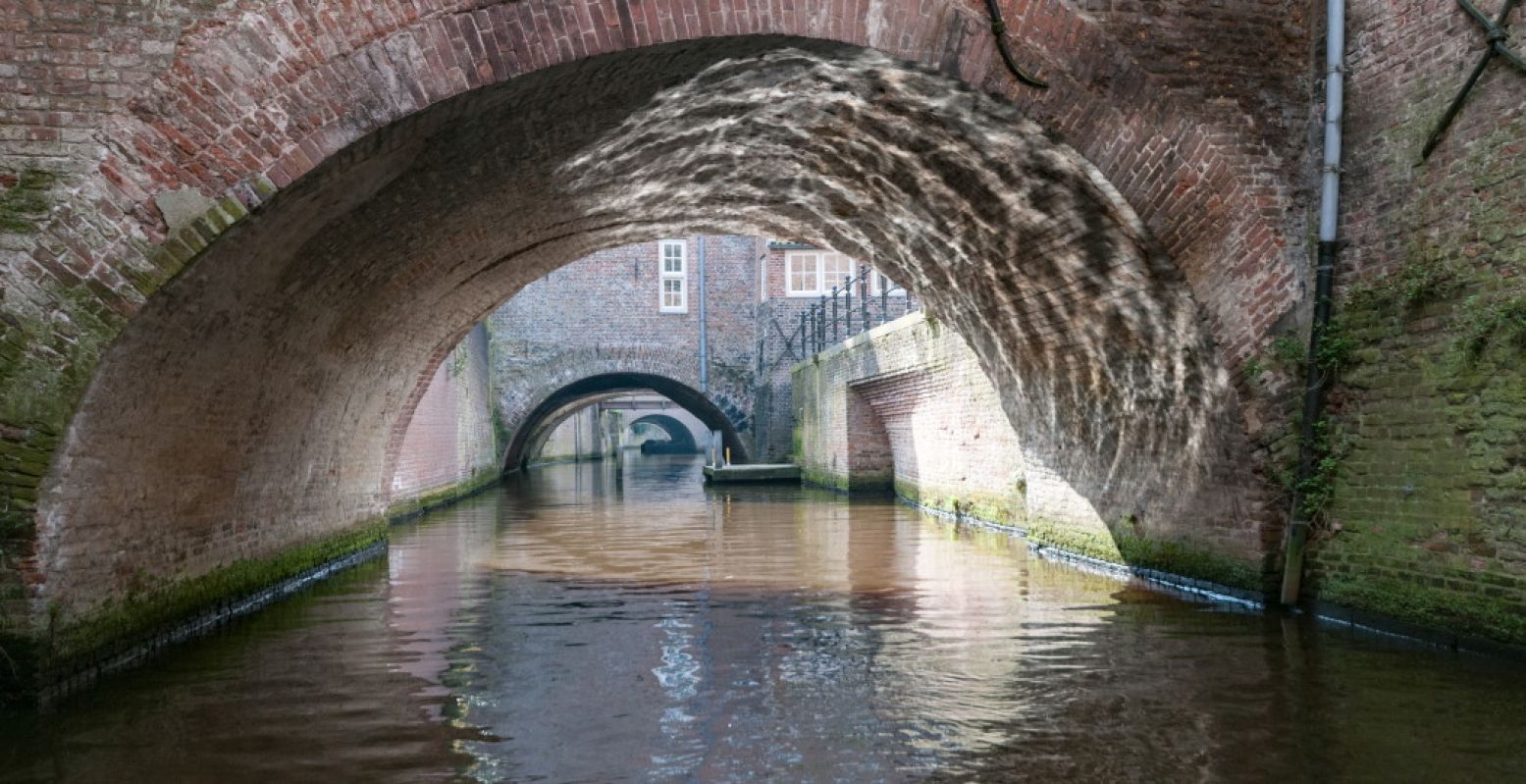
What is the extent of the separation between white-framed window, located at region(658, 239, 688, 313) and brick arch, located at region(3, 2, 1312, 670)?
14.9 meters

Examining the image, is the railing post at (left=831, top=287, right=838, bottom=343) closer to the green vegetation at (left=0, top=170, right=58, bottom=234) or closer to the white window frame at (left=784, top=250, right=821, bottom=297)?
the white window frame at (left=784, top=250, right=821, bottom=297)

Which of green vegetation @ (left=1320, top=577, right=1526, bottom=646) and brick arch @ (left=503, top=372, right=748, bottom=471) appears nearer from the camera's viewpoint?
green vegetation @ (left=1320, top=577, right=1526, bottom=646)

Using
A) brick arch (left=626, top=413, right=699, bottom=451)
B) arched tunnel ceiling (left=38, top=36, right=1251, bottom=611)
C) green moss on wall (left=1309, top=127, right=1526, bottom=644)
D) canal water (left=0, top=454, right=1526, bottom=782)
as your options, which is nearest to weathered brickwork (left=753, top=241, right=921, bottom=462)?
arched tunnel ceiling (left=38, top=36, right=1251, bottom=611)

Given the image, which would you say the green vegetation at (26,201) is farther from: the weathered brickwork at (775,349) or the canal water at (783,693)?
the weathered brickwork at (775,349)

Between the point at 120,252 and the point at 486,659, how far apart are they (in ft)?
9.17

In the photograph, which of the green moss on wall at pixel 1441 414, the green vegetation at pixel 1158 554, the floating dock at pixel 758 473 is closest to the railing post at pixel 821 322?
the floating dock at pixel 758 473

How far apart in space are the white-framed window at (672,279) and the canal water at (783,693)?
16.3 metres

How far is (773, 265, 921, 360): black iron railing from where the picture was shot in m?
24.1

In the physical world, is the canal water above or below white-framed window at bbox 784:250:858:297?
below

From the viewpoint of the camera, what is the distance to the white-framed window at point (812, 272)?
26.1m

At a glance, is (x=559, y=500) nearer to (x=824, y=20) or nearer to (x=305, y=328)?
(x=305, y=328)

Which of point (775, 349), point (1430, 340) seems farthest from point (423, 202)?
point (775, 349)

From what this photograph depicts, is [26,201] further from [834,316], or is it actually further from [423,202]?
[834,316]

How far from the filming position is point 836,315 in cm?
2338
